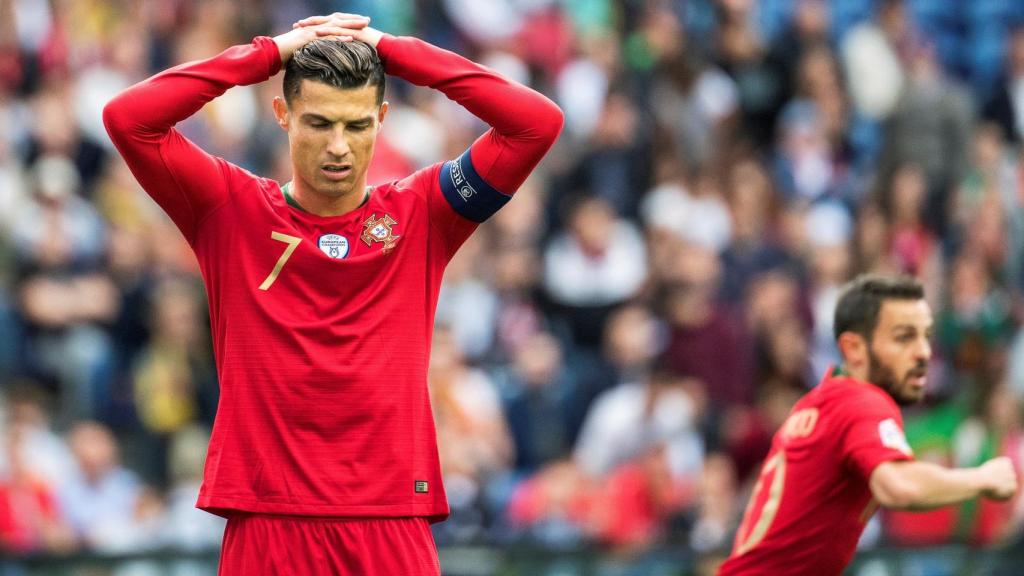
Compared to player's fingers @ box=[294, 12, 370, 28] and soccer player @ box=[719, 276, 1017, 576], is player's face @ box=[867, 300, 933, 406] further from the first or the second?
player's fingers @ box=[294, 12, 370, 28]

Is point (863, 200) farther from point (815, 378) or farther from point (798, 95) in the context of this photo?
point (815, 378)

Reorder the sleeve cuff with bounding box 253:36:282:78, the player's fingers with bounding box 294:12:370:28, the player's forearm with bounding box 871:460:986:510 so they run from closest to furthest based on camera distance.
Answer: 1. the sleeve cuff with bounding box 253:36:282:78
2. the player's fingers with bounding box 294:12:370:28
3. the player's forearm with bounding box 871:460:986:510

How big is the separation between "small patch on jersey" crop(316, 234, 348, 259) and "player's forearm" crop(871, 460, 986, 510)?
2046 millimetres

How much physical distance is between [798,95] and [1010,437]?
4740mm

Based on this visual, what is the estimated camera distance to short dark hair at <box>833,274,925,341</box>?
724 centimetres

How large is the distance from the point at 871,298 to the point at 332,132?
246cm

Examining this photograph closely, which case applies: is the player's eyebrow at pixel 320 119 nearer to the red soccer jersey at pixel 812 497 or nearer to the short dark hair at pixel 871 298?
the red soccer jersey at pixel 812 497

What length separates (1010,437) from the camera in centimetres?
1252

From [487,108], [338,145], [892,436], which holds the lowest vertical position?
[892,436]

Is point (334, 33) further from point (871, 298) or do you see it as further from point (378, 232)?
point (871, 298)

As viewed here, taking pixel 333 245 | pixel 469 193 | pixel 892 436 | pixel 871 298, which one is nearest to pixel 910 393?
pixel 871 298

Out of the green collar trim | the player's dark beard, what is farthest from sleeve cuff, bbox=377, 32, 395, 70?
the player's dark beard

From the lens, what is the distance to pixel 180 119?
6012 millimetres

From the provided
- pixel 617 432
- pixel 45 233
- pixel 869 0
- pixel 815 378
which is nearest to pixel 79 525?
pixel 45 233
